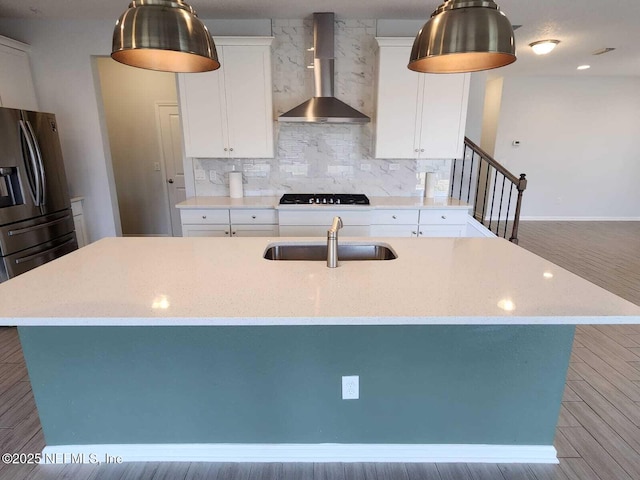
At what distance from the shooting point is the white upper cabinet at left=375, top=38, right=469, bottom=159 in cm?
338

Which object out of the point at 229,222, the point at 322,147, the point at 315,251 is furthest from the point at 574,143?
the point at 315,251

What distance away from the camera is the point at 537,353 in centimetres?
157

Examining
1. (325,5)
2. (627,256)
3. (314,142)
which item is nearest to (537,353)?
(314,142)

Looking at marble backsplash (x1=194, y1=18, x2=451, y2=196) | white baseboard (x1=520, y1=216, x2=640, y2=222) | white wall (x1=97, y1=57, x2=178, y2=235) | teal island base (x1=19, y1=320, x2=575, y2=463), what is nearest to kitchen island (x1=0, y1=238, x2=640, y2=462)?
teal island base (x1=19, y1=320, x2=575, y2=463)

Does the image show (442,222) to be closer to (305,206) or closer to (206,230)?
(305,206)

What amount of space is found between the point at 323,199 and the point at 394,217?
77 cm

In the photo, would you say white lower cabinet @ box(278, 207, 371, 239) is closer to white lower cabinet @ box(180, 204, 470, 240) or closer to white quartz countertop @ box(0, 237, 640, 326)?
white lower cabinet @ box(180, 204, 470, 240)

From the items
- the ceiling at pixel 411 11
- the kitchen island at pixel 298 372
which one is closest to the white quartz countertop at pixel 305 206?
the kitchen island at pixel 298 372

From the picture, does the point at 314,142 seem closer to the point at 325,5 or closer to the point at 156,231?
the point at 325,5

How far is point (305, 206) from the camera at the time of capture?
3.37 meters

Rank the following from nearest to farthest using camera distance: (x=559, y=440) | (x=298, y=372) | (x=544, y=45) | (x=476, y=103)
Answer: (x=298, y=372), (x=559, y=440), (x=544, y=45), (x=476, y=103)

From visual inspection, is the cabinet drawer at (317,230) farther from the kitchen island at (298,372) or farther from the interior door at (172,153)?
the interior door at (172,153)

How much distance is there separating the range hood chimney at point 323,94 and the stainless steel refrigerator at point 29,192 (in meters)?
2.14

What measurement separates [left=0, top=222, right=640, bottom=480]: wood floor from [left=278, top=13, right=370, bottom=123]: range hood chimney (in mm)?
2736
